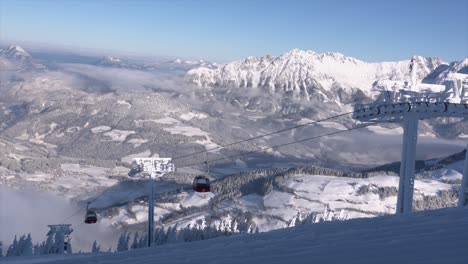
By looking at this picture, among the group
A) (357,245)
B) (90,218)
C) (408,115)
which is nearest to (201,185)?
(90,218)

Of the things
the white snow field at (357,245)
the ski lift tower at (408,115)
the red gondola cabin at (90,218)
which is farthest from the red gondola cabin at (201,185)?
the white snow field at (357,245)

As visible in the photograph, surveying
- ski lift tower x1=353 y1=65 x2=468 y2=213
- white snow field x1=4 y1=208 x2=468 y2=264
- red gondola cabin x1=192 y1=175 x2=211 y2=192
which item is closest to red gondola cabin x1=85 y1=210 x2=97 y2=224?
red gondola cabin x1=192 y1=175 x2=211 y2=192

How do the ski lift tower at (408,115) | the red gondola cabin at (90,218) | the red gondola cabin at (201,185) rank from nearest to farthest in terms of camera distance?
the ski lift tower at (408,115), the red gondola cabin at (201,185), the red gondola cabin at (90,218)

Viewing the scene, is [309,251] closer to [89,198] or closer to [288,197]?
[288,197]

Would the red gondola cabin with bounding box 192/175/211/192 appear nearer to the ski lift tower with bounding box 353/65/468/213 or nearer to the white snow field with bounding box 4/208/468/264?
the ski lift tower with bounding box 353/65/468/213

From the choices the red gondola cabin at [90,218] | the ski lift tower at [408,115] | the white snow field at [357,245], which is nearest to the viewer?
the white snow field at [357,245]

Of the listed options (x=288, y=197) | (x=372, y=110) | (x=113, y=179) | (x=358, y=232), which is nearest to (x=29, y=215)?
(x=113, y=179)

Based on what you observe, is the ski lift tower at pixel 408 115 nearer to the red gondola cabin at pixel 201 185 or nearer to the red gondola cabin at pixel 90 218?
the red gondola cabin at pixel 201 185

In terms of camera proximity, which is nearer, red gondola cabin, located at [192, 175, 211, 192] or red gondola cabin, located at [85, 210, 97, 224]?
red gondola cabin, located at [192, 175, 211, 192]
